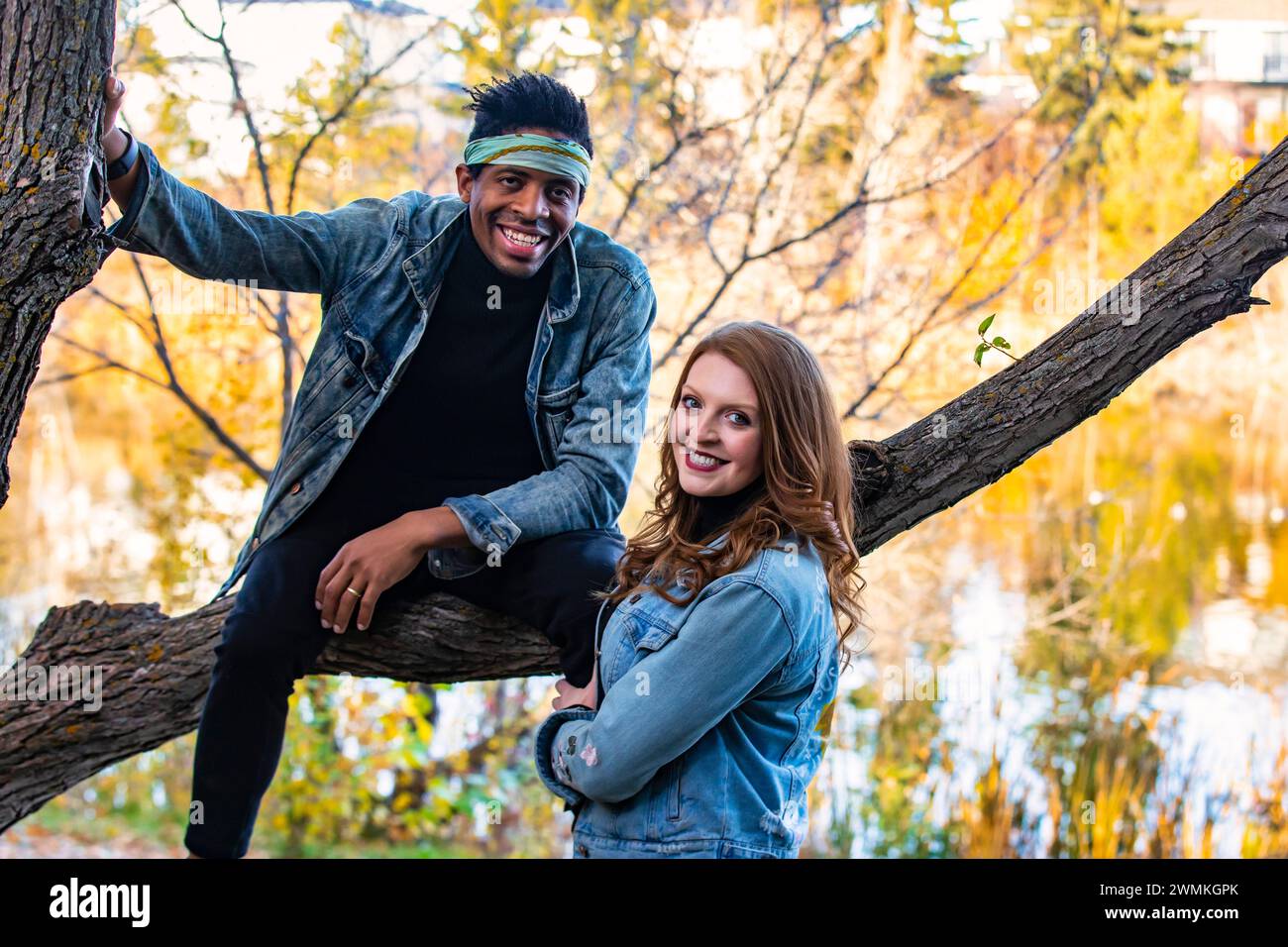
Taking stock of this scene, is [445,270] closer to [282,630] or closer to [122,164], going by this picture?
[122,164]

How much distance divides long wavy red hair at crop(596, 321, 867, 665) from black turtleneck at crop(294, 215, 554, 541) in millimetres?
598

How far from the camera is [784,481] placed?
1.77m

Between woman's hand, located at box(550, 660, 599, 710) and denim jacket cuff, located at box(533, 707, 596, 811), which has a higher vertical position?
woman's hand, located at box(550, 660, 599, 710)

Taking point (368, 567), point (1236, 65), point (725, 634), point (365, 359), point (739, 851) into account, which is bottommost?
point (739, 851)

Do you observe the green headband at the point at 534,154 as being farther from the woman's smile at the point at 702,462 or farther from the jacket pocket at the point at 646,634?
the jacket pocket at the point at 646,634

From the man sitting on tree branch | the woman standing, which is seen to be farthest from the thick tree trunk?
the woman standing

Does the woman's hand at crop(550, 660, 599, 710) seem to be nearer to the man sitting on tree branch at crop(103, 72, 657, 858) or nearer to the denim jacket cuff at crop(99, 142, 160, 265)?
the man sitting on tree branch at crop(103, 72, 657, 858)

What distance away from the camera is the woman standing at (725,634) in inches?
63.2

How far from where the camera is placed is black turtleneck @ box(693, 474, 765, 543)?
1815mm

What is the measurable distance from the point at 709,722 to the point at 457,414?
98 cm

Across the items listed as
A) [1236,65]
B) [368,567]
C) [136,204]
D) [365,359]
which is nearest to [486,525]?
[368,567]

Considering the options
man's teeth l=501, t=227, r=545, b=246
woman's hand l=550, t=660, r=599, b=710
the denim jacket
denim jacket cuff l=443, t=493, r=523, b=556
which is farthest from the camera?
man's teeth l=501, t=227, r=545, b=246
